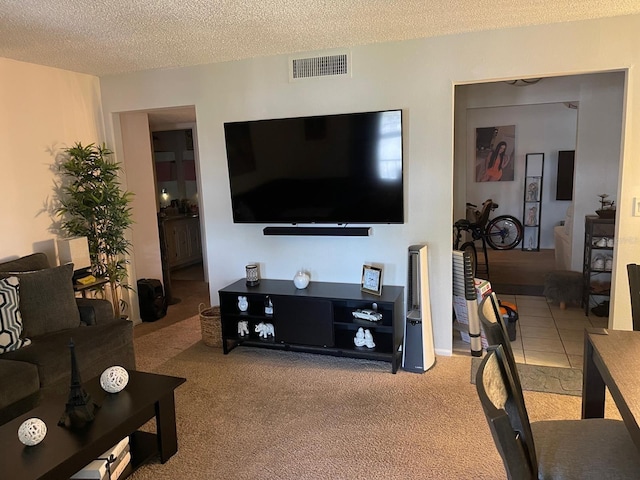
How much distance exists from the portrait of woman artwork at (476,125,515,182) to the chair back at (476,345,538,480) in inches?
283

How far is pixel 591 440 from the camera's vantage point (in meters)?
1.62

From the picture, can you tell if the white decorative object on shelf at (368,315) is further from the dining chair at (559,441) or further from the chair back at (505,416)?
the chair back at (505,416)

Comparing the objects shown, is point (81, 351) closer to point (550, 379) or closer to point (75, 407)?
point (75, 407)

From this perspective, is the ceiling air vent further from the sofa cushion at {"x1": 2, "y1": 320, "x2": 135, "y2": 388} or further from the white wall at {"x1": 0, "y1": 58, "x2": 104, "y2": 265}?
the sofa cushion at {"x1": 2, "y1": 320, "x2": 135, "y2": 388}

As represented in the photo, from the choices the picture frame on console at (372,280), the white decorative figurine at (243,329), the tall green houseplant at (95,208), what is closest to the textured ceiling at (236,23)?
the tall green houseplant at (95,208)

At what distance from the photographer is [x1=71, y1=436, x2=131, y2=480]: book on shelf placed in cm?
191

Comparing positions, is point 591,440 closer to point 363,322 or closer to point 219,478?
point 219,478

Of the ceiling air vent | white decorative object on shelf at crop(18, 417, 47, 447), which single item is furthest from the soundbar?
white decorative object on shelf at crop(18, 417, 47, 447)

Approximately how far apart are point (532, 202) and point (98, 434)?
7810 mm

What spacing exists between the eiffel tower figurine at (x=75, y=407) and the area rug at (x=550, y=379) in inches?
90.3

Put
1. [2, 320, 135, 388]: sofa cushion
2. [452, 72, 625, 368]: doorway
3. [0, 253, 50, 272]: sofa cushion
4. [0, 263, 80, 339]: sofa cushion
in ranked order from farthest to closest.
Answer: [452, 72, 625, 368]: doorway → [0, 253, 50, 272]: sofa cushion → [0, 263, 80, 339]: sofa cushion → [2, 320, 135, 388]: sofa cushion

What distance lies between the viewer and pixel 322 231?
12.0ft

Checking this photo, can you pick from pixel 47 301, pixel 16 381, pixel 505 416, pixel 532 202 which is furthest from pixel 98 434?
pixel 532 202

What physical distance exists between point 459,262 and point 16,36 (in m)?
3.44
